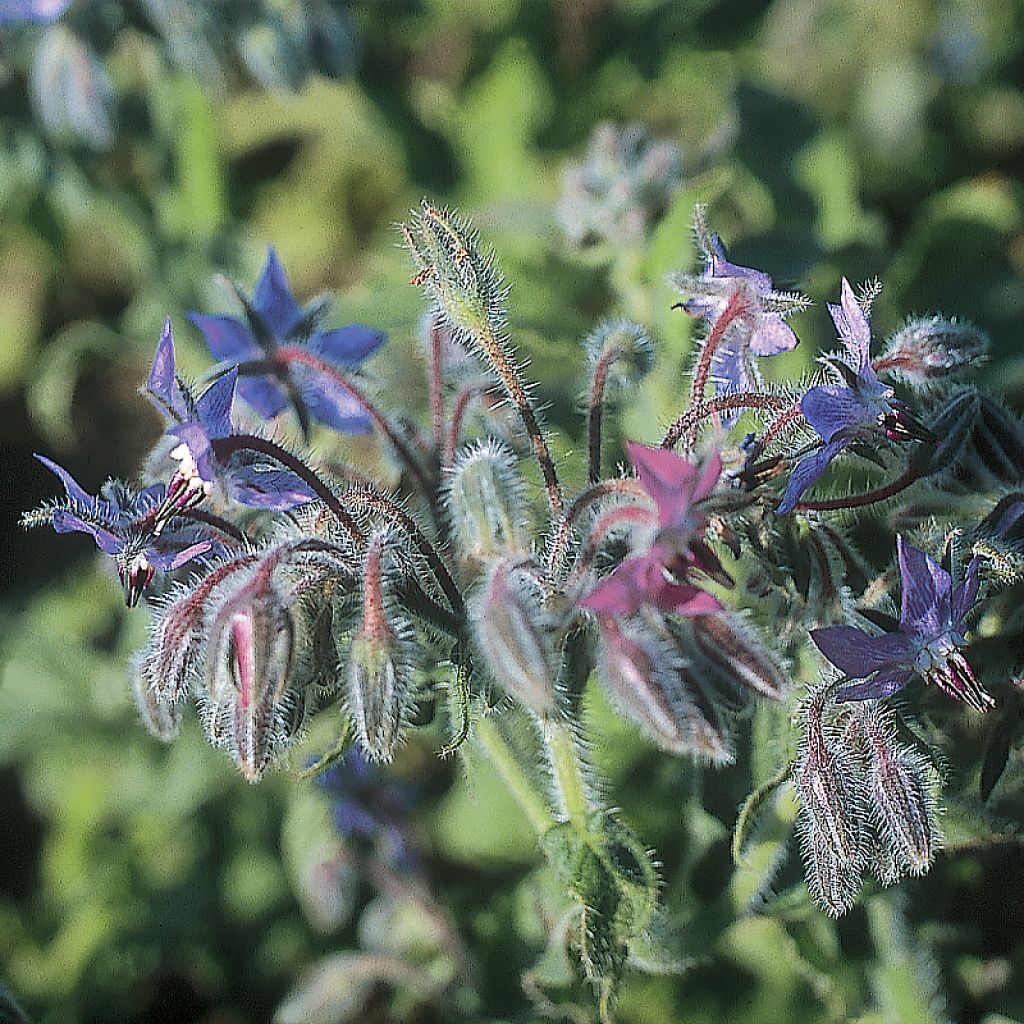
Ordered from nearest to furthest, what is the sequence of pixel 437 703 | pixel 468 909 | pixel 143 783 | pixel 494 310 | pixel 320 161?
pixel 494 310
pixel 437 703
pixel 468 909
pixel 143 783
pixel 320 161

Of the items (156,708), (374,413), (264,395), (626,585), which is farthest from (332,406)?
(626,585)

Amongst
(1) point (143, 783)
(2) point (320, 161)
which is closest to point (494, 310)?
(1) point (143, 783)

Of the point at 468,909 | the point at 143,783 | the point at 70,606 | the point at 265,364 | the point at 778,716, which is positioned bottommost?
the point at 468,909

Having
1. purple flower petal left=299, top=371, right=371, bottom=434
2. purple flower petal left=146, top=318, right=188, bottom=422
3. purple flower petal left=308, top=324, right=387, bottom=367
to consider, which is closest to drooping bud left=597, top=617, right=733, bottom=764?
purple flower petal left=146, top=318, right=188, bottom=422

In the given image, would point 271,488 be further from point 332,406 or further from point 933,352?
point 933,352

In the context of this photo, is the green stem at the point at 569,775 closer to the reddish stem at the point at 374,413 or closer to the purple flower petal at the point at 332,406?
the reddish stem at the point at 374,413

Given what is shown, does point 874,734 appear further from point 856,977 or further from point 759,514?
point 856,977

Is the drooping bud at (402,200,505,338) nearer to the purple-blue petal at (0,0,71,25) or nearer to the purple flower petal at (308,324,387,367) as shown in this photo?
the purple flower petal at (308,324,387,367)
